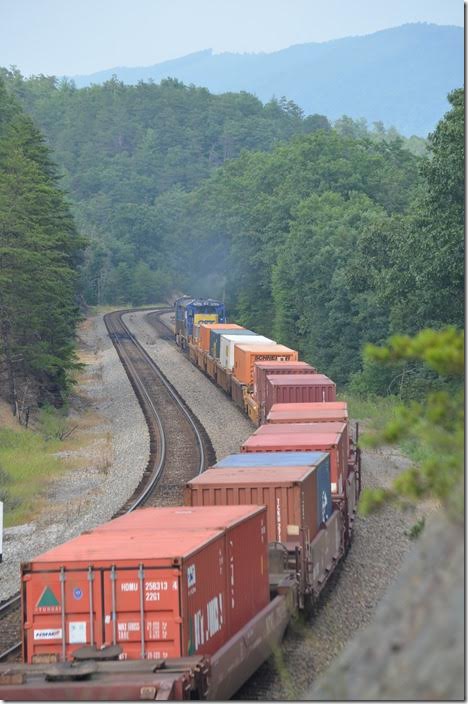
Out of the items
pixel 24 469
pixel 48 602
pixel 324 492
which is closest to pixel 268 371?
pixel 24 469

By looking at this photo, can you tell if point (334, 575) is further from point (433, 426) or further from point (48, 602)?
point (433, 426)

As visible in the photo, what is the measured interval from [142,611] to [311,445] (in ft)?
31.0

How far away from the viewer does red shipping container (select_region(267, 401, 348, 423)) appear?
26000mm

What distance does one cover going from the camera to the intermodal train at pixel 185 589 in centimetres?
1184

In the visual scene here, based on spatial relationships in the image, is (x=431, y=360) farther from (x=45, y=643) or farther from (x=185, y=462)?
(x=185, y=462)

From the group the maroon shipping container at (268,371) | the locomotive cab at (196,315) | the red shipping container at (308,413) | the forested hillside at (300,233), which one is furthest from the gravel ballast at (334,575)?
the locomotive cab at (196,315)

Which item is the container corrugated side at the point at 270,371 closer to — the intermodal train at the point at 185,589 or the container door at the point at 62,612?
the intermodal train at the point at 185,589

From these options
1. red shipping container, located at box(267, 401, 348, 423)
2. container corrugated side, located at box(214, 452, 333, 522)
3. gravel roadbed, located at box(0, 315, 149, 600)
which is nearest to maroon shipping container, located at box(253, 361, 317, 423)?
gravel roadbed, located at box(0, 315, 149, 600)

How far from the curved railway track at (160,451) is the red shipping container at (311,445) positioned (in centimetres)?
480

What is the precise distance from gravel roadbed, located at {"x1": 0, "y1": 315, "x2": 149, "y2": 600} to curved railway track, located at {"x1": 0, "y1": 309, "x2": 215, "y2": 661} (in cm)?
36

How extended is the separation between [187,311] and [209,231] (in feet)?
137

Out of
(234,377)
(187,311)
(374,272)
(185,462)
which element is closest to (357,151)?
(187,311)

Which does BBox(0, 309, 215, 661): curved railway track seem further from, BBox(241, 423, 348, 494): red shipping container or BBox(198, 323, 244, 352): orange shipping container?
BBox(241, 423, 348, 494): red shipping container

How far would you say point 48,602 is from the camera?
12.4 m
